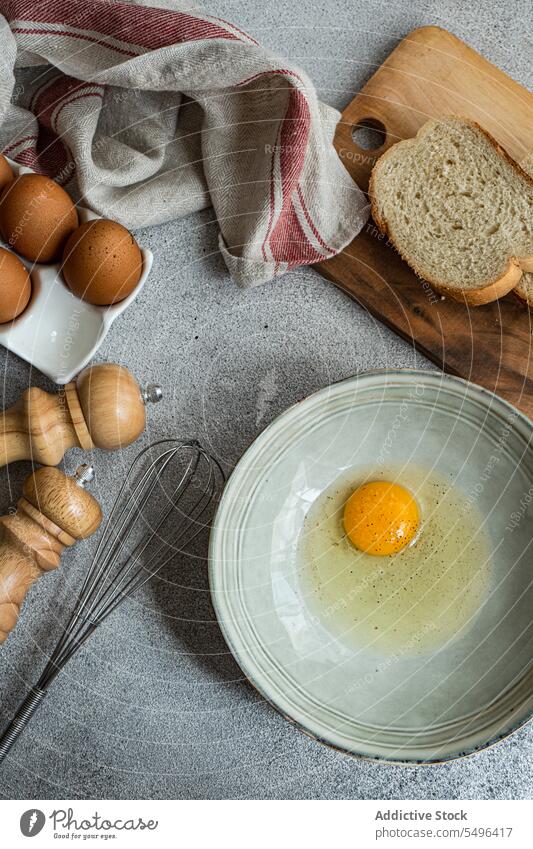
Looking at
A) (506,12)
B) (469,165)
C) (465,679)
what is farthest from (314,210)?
(465,679)

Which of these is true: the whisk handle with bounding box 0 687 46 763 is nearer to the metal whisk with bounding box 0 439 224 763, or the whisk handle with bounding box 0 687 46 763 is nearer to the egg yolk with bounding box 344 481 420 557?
the metal whisk with bounding box 0 439 224 763

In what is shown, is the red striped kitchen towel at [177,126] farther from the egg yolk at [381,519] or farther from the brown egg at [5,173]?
the egg yolk at [381,519]

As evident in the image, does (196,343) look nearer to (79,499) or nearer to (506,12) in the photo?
(79,499)

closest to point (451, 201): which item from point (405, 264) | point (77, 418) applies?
point (405, 264)

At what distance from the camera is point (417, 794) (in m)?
0.56

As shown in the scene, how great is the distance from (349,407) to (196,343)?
0.14 m

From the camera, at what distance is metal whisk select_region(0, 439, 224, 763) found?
22.7 inches

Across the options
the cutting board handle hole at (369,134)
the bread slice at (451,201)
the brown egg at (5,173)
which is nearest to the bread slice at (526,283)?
the bread slice at (451,201)

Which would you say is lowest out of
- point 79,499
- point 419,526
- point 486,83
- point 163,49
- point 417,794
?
point 417,794

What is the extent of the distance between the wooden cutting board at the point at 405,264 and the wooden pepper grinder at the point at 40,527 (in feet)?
0.84

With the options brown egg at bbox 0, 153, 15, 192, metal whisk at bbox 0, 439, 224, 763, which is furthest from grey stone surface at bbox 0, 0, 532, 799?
brown egg at bbox 0, 153, 15, 192

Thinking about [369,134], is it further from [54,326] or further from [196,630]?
[196,630]

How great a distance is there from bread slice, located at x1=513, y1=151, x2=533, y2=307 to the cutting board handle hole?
0.11 m

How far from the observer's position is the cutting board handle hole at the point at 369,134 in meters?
0.60
